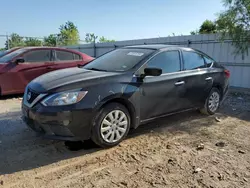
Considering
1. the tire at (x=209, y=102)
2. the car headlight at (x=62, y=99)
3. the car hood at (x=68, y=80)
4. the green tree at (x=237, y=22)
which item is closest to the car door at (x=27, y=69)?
the car hood at (x=68, y=80)

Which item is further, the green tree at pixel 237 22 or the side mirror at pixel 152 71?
the green tree at pixel 237 22

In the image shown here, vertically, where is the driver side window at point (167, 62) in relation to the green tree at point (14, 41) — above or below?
below

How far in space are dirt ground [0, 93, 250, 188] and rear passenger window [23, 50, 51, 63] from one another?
289 centimetres

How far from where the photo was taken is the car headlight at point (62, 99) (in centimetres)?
333

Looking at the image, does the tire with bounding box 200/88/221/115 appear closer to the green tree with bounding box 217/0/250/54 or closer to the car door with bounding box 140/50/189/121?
the car door with bounding box 140/50/189/121

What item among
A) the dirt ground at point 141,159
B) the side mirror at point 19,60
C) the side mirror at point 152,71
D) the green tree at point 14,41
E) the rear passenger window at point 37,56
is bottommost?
the dirt ground at point 141,159

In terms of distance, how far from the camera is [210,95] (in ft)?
17.9

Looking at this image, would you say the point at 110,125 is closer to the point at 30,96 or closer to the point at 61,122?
the point at 61,122

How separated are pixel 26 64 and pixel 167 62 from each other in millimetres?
4501

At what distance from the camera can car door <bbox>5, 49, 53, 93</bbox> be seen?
6.98 m

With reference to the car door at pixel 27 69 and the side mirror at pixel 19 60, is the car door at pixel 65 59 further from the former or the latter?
the side mirror at pixel 19 60

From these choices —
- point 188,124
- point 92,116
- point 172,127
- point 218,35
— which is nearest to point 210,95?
point 188,124

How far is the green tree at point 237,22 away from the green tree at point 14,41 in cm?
1435

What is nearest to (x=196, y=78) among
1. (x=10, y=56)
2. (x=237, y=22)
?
(x=237, y=22)
